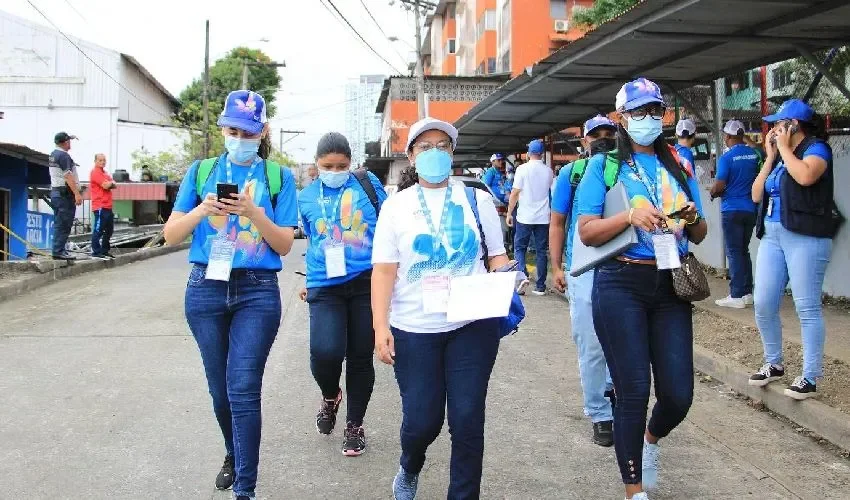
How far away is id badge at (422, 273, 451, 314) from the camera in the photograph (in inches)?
135

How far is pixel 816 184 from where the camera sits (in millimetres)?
5305

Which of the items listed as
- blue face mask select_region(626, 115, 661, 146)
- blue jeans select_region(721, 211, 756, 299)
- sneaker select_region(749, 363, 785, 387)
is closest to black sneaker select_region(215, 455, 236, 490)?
blue face mask select_region(626, 115, 661, 146)

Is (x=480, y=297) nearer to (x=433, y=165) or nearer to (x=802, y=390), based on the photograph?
(x=433, y=165)

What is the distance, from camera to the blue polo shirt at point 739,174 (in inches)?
343

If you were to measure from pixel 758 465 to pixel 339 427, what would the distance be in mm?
2507

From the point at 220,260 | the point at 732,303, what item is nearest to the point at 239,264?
the point at 220,260

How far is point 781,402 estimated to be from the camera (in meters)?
5.61

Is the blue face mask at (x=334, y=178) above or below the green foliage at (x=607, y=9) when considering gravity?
below

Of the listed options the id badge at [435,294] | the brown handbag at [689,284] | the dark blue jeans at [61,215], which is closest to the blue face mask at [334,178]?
the id badge at [435,294]

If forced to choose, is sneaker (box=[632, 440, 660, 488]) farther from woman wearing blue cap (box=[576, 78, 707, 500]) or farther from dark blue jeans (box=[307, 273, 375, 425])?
dark blue jeans (box=[307, 273, 375, 425])

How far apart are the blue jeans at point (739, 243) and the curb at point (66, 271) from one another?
877cm

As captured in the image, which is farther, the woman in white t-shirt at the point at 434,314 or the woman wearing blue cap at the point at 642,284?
the woman wearing blue cap at the point at 642,284

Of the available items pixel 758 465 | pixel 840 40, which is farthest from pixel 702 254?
pixel 758 465

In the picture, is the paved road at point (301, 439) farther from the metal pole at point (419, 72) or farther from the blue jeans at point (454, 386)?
the metal pole at point (419, 72)
